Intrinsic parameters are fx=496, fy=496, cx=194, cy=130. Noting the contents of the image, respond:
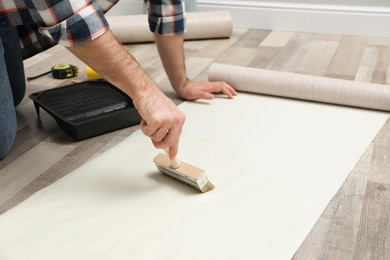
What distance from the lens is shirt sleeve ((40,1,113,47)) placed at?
3.42 feet

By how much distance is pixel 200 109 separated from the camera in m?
1.64

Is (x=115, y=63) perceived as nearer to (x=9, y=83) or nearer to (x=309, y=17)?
(x=9, y=83)

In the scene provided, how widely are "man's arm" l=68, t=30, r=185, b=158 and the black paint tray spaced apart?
0.40 metres

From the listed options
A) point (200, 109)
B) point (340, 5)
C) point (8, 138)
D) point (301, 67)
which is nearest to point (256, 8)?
point (340, 5)

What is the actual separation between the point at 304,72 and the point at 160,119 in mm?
1085

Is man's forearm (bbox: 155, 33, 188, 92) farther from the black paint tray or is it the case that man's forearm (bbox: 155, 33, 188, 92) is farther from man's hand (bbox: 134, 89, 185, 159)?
man's hand (bbox: 134, 89, 185, 159)

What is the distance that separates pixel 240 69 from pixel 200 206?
765 mm

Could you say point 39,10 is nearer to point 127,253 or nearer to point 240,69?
point 127,253

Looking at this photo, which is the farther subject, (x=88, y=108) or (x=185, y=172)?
(x=88, y=108)

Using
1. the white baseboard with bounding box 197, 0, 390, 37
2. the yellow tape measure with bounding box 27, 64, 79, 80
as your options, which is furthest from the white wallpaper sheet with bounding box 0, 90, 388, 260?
the white baseboard with bounding box 197, 0, 390, 37

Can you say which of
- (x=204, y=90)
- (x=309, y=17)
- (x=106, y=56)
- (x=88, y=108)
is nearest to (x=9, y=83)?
(x=88, y=108)

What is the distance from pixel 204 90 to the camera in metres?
1.71

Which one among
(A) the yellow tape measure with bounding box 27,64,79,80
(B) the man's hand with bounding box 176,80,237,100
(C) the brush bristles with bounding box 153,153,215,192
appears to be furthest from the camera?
(A) the yellow tape measure with bounding box 27,64,79,80

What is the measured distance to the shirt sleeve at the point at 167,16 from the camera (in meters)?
1.60
